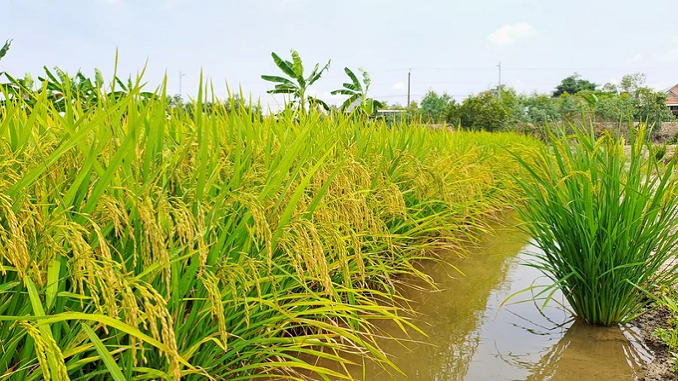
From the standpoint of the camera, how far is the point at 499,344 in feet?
9.53

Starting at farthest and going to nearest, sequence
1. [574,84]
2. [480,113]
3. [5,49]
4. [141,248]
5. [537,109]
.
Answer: [574,84] → [537,109] → [480,113] → [5,49] → [141,248]

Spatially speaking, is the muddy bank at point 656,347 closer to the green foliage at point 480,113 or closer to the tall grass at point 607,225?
the tall grass at point 607,225

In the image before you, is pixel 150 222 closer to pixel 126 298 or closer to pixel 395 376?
pixel 126 298

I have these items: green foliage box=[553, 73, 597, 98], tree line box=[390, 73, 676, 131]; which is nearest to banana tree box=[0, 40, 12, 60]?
tree line box=[390, 73, 676, 131]

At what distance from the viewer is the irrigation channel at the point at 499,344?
2562mm

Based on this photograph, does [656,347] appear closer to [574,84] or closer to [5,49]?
[5,49]

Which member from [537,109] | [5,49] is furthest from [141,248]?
[537,109]

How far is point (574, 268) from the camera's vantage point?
303 centimetres

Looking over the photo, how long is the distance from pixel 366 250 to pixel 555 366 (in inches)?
51.8

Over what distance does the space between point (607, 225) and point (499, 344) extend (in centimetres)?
91

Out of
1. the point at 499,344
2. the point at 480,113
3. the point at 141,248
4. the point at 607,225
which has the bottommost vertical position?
the point at 499,344

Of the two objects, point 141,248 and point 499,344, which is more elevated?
point 141,248

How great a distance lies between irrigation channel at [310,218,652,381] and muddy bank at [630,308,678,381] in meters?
0.04

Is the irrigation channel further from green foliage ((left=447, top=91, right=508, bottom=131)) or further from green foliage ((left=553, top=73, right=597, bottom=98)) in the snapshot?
green foliage ((left=553, top=73, right=597, bottom=98))
